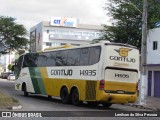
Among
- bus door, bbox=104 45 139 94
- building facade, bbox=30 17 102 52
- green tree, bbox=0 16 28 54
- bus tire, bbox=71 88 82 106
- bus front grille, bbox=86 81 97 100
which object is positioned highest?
building facade, bbox=30 17 102 52

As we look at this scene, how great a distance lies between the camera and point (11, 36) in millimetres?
48969

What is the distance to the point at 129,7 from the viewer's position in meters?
41.5

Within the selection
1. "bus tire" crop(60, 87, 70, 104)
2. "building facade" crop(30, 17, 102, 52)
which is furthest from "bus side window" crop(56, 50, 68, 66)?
"building facade" crop(30, 17, 102, 52)

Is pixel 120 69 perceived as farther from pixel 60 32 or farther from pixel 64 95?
pixel 60 32

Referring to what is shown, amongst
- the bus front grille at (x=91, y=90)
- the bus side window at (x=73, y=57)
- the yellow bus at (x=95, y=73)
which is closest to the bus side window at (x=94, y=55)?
the yellow bus at (x=95, y=73)

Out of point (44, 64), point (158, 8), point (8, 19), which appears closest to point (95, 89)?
point (44, 64)

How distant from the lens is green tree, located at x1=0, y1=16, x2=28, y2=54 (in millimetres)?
48469

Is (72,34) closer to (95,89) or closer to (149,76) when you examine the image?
(149,76)

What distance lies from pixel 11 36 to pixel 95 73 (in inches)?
1182

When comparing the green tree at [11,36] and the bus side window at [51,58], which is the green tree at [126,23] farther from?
the bus side window at [51,58]

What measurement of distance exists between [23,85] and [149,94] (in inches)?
461

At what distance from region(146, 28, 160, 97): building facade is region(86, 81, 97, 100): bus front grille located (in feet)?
45.0

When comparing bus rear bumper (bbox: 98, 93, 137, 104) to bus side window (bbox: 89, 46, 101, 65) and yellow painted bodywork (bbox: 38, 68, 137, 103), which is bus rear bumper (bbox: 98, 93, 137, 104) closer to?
yellow painted bodywork (bbox: 38, 68, 137, 103)

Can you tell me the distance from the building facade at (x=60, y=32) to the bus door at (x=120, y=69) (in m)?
78.9
